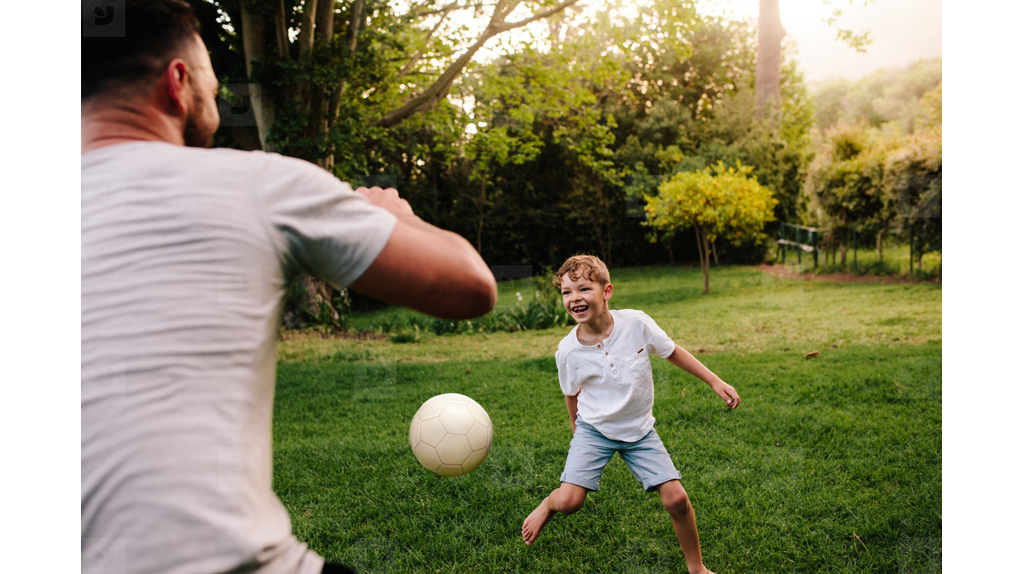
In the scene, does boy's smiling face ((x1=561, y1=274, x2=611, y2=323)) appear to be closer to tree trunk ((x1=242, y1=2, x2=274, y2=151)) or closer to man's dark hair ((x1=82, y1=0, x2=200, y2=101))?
man's dark hair ((x1=82, y1=0, x2=200, y2=101))

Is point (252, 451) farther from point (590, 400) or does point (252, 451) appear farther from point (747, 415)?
point (747, 415)

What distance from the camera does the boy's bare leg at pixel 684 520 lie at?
7.95 feet

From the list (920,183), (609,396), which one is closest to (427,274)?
(609,396)

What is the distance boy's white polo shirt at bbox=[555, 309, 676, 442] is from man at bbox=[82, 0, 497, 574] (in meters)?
1.84

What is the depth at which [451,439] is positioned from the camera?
2.56 metres

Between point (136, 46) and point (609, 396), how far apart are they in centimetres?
215

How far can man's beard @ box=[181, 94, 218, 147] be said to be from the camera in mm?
1014

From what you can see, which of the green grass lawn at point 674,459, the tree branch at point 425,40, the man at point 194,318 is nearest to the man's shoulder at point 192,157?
the man at point 194,318

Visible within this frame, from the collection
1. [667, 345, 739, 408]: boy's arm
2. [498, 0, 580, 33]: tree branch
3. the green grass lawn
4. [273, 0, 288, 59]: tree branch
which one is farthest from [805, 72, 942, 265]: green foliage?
[273, 0, 288, 59]: tree branch

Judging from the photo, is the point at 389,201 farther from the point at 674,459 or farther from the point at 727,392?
the point at 674,459

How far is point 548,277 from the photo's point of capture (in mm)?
10312
